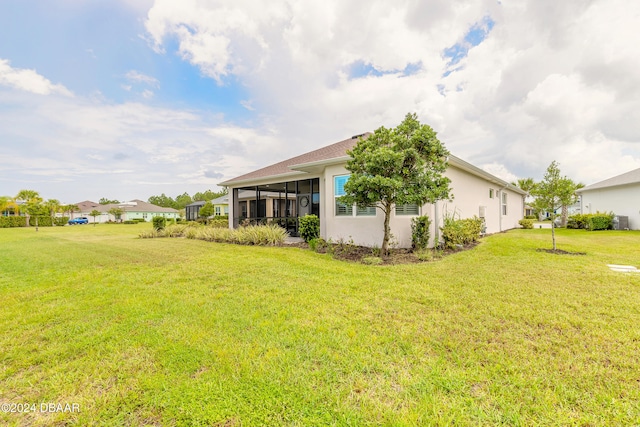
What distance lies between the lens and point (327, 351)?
2.62 m

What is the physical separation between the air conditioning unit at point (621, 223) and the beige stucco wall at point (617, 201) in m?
0.26

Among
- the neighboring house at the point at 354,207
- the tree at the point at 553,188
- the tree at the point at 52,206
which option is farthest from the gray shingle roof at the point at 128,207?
the tree at the point at 553,188

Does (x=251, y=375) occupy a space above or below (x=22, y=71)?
below

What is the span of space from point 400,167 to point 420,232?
2.48 meters

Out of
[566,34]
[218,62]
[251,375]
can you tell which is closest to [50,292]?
[251,375]

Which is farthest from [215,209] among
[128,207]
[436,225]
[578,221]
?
[128,207]

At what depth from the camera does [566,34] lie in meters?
8.91

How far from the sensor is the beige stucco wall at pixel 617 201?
15.5m

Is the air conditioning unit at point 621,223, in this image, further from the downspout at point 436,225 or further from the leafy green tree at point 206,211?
the leafy green tree at point 206,211

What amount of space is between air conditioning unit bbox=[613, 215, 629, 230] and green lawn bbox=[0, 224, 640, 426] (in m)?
16.0

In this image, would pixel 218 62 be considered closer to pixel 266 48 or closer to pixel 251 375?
pixel 266 48

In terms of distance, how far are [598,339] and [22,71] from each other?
696 inches

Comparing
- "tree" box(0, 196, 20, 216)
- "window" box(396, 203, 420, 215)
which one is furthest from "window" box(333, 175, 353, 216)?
"tree" box(0, 196, 20, 216)

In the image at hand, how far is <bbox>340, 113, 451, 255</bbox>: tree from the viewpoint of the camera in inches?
274
